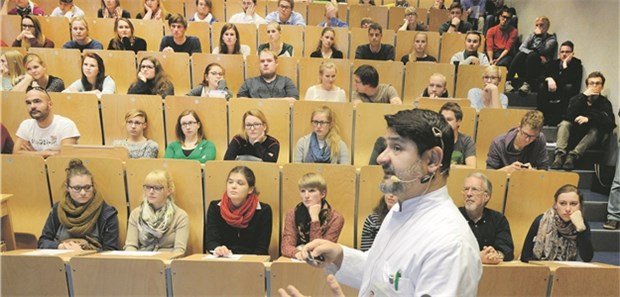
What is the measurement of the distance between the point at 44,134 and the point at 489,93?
3.12 meters

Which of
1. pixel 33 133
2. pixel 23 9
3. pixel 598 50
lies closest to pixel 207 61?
pixel 33 133

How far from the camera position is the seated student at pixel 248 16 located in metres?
5.39

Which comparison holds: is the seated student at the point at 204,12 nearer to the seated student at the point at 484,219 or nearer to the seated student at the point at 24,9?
the seated student at the point at 24,9

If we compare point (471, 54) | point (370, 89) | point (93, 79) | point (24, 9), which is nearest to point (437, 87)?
point (370, 89)

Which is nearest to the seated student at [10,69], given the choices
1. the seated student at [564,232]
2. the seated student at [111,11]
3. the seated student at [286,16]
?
the seated student at [111,11]

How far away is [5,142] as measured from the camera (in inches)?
128

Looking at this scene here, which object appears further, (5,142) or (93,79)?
(93,79)

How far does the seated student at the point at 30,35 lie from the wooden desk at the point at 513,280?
13.9 ft

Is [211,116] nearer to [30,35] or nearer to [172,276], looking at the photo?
[172,276]

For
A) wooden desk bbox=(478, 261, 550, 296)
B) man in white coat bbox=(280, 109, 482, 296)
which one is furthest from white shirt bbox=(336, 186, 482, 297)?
wooden desk bbox=(478, 261, 550, 296)

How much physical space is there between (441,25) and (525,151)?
2972 mm

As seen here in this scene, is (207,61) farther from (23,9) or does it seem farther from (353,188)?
(23,9)

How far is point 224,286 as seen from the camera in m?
2.10

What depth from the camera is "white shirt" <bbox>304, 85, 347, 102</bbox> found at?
398 cm
